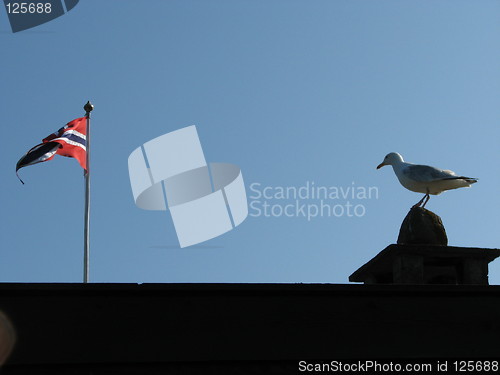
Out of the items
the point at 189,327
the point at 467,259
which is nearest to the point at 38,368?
the point at 189,327

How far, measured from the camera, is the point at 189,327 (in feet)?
12.2

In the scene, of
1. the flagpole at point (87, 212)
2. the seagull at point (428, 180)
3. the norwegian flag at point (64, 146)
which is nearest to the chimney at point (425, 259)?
the seagull at point (428, 180)

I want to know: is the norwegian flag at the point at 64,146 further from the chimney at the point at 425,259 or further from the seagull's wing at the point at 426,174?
the chimney at the point at 425,259

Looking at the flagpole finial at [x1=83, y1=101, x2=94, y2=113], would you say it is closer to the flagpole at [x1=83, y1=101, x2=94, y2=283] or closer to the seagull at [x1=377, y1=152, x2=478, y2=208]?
the flagpole at [x1=83, y1=101, x2=94, y2=283]

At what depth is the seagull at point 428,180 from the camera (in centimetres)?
705

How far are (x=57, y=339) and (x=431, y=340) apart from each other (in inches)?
73.4

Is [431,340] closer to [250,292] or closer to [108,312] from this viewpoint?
[250,292]

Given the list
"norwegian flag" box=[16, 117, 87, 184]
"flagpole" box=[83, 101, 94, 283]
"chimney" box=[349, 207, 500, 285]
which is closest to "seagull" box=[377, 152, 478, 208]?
"chimney" box=[349, 207, 500, 285]

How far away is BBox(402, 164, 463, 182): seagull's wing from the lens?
277 inches

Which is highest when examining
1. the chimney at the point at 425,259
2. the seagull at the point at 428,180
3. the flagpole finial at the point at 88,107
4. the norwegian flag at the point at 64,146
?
the flagpole finial at the point at 88,107

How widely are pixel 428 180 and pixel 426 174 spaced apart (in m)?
0.08

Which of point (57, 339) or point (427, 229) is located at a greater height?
point (427, 229)

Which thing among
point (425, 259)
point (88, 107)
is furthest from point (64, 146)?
point (425, 259)

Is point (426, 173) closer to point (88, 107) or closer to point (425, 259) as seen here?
point (425, 259)
